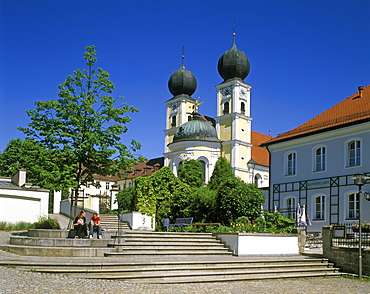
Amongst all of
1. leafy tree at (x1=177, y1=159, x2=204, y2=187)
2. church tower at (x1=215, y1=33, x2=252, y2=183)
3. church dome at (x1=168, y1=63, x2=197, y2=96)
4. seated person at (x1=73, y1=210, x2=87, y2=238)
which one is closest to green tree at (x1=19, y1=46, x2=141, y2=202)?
seated person at (x1=73, y1=210, x2=87, y2=238)

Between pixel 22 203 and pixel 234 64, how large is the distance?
51.2 m

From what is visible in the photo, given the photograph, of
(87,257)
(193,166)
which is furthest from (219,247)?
(193,166)

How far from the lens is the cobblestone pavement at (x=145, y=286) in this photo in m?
9.56

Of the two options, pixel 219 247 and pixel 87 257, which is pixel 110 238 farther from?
pixel 219 247

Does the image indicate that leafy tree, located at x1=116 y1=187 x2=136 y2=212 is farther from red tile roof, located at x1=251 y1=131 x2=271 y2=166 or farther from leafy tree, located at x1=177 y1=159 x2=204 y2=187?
red tile roof, located at x1=251 y1=131 x2=271 y2=166

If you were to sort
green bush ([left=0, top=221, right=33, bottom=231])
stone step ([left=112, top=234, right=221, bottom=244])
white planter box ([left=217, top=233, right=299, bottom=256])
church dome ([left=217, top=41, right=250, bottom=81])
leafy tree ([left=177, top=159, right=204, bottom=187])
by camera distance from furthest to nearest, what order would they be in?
church dome ([left=217, top=41, right=250, bottom=81]) < leafy tree ([left=177, top=159, right=204, bottom=187]) < green bush ([left=0, top=221, right=33, bottom=231]) < white planter box ([left=217, top=233, right=299, bottom=256]) < stone step ([left=112, top=234, right=221, bottom=244])

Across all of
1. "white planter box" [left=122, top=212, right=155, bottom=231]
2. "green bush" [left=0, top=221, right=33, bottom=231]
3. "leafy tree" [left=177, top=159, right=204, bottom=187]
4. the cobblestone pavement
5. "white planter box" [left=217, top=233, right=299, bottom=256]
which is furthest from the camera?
"leafy tree" [left=177, top=159, right=204, bottom=187]

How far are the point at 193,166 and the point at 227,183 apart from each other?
→ 28.7 m

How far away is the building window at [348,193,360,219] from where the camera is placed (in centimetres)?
2593

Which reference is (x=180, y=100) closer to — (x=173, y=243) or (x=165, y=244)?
(x=173, y=243)

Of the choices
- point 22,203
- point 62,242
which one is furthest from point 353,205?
point 22,203

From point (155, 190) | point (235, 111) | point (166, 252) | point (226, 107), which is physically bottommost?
point (166, 252)

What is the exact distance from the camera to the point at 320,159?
1137 inches

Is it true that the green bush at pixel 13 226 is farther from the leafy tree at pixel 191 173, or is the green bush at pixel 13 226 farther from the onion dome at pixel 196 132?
the onion dome at pixel 196 132
